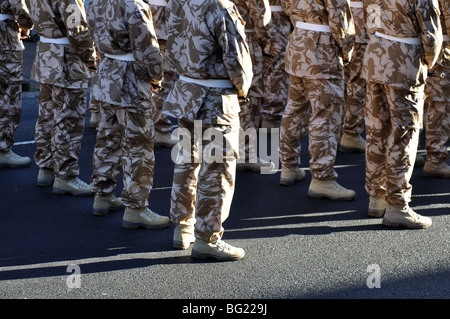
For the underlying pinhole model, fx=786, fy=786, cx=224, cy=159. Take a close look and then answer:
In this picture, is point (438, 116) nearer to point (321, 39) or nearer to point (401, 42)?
point (321, 39)

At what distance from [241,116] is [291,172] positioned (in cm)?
72

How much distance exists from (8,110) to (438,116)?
3.63 meters

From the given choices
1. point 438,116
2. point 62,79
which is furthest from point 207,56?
point 438,116

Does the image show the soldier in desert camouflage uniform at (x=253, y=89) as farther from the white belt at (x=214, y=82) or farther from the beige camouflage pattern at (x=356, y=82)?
the white belt at (x=214, y=82)

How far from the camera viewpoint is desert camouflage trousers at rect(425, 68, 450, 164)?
6.37 m

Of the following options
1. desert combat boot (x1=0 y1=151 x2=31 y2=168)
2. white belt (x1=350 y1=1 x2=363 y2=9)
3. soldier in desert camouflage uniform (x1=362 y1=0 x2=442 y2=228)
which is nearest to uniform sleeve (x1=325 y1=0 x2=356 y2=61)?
soldier in desert camouflage uniform (x1=362 y1=0 x2=442 y2=228)

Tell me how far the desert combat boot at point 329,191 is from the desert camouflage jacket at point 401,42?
103 centimetres

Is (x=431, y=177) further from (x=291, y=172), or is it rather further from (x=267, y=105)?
(x=267, y=105)

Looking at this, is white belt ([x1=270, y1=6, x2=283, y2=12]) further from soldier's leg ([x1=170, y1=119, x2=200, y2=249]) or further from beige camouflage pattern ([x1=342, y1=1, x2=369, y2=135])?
soldier's leg ([x1=170, y1=119, x2=200, y2=249])

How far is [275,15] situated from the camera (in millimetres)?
7742

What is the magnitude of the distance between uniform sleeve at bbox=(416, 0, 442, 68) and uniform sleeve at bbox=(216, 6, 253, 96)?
3.89 ft

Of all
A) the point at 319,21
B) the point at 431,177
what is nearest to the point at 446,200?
the point at 431,177

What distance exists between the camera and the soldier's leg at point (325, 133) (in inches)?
228

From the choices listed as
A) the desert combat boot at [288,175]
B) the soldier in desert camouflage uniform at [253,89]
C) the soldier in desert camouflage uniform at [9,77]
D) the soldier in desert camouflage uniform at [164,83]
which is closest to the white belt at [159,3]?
the soldier in desert camouflage uniform at [164,83]
